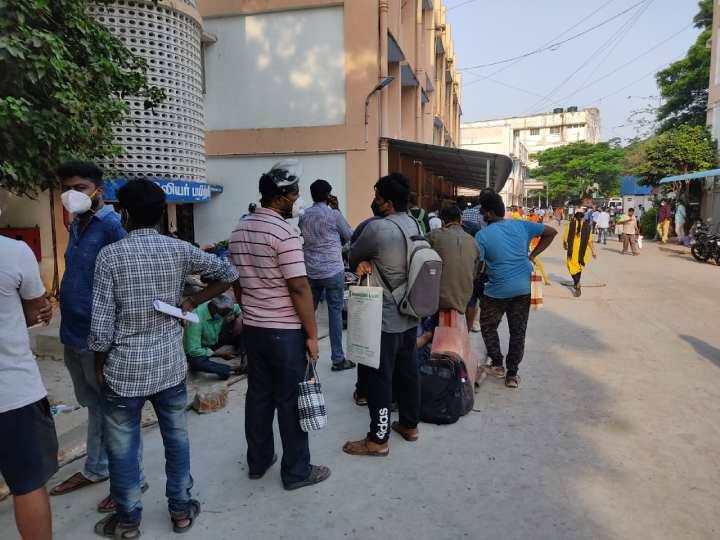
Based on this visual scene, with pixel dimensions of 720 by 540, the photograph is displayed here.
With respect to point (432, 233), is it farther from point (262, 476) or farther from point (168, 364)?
point (168, 364)

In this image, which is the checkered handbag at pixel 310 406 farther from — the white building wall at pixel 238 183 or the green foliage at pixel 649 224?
the green foliage at pixel 649 224

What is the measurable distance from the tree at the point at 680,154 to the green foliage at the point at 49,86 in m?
22.2

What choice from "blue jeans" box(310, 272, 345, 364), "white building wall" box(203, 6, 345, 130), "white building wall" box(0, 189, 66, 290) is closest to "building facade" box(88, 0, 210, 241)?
"white building wall" box(0, 189, 66, 290)

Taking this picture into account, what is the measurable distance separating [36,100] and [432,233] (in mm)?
3138

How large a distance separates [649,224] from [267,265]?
2584 cm

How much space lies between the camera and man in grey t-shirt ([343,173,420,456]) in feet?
11.5

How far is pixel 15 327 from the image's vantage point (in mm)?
2170

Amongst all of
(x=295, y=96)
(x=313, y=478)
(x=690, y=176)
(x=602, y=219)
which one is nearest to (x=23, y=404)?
(x=313, y=478)

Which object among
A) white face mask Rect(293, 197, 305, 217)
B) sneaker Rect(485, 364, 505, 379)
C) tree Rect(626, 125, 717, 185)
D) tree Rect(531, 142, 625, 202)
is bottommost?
sneaker Rect(485, 364, 505, 379)

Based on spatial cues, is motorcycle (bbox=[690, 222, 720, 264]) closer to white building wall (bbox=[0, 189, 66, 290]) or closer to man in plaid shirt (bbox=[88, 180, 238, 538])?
white building wall (bbox=[0, 189, 66, 290])

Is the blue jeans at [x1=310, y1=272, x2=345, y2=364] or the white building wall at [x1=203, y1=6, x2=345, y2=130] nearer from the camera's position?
the blue jeans at [x1=310, y1=272, x2=345, y2=364]

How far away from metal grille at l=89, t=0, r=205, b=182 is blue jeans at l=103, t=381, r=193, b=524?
5814 millimetres

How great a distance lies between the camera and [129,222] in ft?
8.55

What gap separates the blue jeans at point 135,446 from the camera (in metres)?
2.61
